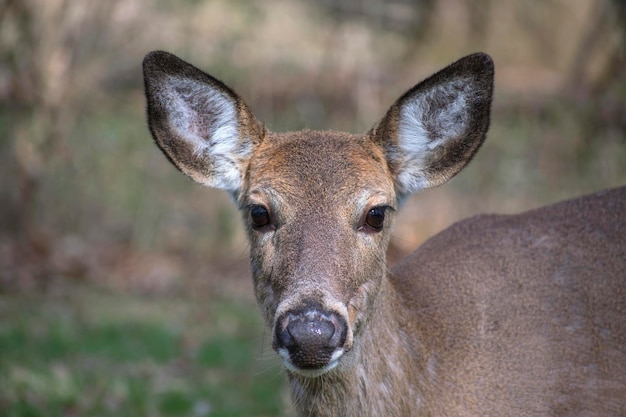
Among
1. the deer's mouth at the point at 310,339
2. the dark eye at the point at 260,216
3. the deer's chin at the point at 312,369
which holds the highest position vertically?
the dark eye at the point at 260,216

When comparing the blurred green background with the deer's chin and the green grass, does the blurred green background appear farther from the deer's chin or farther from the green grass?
the deer's chin

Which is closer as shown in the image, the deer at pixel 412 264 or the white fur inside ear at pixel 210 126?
the deer at pixel 412 264

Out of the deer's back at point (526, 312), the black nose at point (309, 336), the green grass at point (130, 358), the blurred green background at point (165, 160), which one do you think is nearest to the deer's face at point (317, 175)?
the black nose at point (309, 336)

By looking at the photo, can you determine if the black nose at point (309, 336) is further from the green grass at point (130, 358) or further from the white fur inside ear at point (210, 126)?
the green grass at point (130, 358)

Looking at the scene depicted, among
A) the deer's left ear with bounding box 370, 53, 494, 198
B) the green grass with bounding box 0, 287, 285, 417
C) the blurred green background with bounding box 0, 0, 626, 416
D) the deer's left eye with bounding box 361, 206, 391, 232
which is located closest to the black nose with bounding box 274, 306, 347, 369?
the deer's left eye with bounding box 361, 206, 391, 232

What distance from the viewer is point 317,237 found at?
4.11m

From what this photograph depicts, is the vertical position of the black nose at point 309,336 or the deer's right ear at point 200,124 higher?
the deer's right ear at point 200,124

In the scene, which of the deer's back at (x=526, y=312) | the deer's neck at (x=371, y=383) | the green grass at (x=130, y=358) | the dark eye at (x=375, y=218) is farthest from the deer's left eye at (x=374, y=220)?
the green grass at (x=130, y=358)

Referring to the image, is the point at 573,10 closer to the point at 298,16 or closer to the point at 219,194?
the point at 298,16

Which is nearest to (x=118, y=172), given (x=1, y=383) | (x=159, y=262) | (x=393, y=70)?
(x=159, y=262)

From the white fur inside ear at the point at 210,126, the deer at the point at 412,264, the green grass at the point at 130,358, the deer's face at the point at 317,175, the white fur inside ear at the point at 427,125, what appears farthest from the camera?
the green grass at the point at 130,358

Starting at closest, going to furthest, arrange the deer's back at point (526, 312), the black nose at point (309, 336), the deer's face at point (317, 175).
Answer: the black nose at point (309, 336) < the deer's face at point (317, 175) < the deer's back at point (526, 312)

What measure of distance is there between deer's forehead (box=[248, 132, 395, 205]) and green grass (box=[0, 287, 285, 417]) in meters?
2.05

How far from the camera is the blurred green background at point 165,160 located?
34.6 feet
